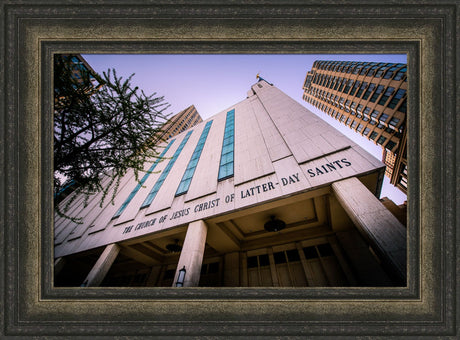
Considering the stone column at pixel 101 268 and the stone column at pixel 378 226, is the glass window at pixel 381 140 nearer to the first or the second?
the stone column at pixel 378 226

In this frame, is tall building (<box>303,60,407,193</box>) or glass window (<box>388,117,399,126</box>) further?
glass window (<box>388,117,399,126</box>)

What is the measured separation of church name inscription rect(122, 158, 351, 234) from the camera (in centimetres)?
647

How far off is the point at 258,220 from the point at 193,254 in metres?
4.03

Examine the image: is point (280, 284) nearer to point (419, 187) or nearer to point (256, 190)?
point (256, 190)

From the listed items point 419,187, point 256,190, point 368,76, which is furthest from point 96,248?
point 368,76

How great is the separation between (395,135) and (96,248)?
150ft

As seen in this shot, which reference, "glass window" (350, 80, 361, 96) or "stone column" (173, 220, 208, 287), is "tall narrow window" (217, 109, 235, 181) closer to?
"stone column" (173, 220, 208, 287)

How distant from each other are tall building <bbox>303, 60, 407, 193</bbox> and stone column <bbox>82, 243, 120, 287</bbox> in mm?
31482

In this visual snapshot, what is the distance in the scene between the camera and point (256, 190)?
7.32m

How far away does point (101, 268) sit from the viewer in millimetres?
7914

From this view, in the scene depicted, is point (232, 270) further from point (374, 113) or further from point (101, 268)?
point (374, 113)

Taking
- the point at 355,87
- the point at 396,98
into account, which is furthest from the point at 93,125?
the point at 355,87

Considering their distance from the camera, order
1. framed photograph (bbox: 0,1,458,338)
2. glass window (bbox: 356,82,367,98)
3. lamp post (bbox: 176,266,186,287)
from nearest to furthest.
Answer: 1. framed photograph (bbox: 0,1,458,338)
2. lamp post (bbox: 176,266,186,287)
3. glass window (bbox: 356,82,367,98)

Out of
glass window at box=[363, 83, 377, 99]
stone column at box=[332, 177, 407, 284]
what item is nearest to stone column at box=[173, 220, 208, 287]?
stone column at box=[332, 177, 407, 284]
